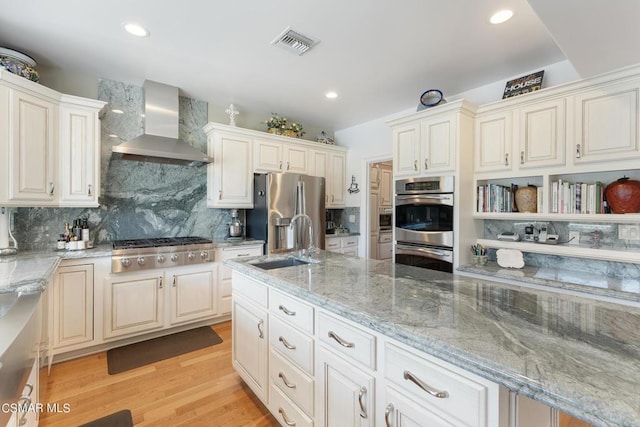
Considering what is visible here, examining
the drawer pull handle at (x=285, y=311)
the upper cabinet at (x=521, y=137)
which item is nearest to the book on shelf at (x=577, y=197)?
the upper cabinet at (x=521, y=137)

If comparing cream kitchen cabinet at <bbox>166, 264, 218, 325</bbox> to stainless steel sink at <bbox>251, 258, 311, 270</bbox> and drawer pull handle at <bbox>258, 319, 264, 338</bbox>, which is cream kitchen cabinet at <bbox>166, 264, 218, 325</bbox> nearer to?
stainless steel sink at <bbox>251, 258, 311, 270</bbox>

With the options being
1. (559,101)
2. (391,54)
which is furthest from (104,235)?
(559,101)

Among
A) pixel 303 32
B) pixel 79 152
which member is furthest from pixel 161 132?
pixel 303 32

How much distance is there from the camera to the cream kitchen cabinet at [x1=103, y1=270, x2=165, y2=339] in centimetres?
261

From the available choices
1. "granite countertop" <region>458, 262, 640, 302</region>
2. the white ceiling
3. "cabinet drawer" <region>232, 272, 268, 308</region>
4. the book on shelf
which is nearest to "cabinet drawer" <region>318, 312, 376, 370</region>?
"cabinet drawer" <region>232, 272, 268, 308</region>

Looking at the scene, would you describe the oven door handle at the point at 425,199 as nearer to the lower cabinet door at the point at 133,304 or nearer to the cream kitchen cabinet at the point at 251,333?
the cream kitchen cabinet at the point at 251,333

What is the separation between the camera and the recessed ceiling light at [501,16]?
1892mm

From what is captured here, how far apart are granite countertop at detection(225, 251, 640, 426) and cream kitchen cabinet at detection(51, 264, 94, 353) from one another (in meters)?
1.96

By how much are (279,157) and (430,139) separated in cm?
191

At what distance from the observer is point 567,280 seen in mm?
2154

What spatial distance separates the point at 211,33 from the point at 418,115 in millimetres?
2043

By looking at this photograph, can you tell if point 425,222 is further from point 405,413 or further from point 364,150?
point 405,413

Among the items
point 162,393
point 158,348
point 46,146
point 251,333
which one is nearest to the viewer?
point 251,333

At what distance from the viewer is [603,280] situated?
7.13 ft
